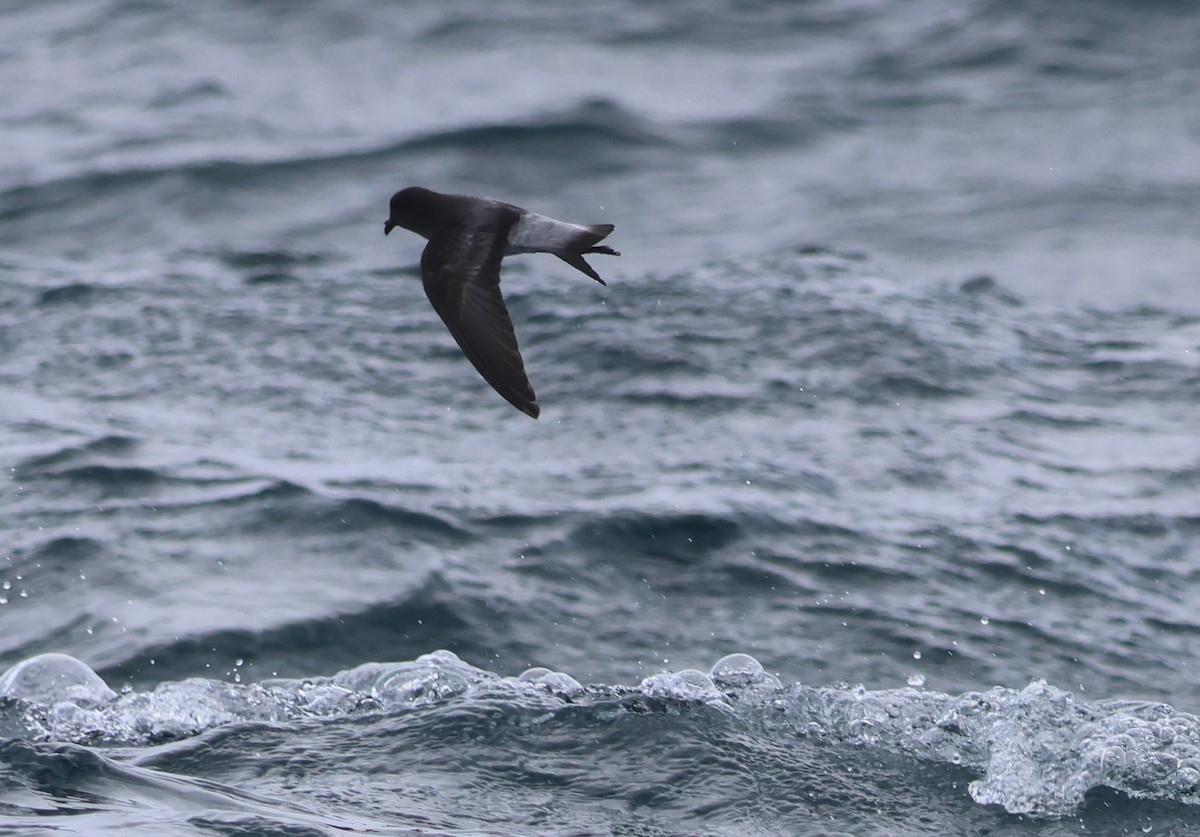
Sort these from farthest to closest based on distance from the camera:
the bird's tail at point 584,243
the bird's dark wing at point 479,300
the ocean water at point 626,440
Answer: the ocean water at point 626,440 < the bird's tail at point 584,243 < the bird's dark wing at point 479,300

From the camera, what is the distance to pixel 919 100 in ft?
43.5

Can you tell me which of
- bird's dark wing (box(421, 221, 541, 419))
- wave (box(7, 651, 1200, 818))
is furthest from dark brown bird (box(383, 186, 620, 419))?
wave (box(7, 651, 1200, 818))

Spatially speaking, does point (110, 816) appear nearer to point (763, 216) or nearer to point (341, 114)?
point (763, 216)

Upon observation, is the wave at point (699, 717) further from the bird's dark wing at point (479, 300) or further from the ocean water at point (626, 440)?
the bird's dark wing at point (479, 300)

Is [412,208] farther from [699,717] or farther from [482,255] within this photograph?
[699,717]

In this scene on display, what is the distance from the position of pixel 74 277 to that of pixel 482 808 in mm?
6241

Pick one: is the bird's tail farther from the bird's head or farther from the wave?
the wave

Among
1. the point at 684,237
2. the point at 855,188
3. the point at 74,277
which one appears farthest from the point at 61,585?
the point at 855,188

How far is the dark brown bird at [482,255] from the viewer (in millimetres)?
5145

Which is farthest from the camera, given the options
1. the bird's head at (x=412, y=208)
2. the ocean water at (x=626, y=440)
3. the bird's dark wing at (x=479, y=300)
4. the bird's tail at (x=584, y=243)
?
the ocean water at (x=626, y=440)

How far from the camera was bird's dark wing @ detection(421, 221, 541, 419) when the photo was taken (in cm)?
509

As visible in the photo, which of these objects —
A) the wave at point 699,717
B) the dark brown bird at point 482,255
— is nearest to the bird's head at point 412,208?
the dark brown bird at point 482,255

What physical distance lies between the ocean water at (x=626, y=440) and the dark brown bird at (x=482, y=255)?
1.39m

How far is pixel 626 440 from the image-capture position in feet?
28.7
